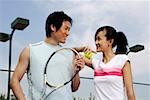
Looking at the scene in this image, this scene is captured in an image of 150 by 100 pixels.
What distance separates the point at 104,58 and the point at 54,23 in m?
0.49

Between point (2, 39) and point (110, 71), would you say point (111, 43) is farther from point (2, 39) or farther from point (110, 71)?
point (2, 39)

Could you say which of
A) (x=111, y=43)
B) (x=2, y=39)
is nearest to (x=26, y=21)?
(x=2, y=39)

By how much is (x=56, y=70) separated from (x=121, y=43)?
2.21 ft

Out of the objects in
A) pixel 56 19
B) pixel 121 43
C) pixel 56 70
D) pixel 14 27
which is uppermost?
pixel 14 27

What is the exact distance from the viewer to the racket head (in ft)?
8.22

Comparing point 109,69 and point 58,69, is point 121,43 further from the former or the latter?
point 58,69

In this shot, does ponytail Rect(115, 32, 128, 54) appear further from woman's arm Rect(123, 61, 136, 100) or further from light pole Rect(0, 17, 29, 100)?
light pole Rect(0, 17, 29, 100)

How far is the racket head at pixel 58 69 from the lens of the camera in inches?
98.7

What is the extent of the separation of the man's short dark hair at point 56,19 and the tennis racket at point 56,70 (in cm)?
14

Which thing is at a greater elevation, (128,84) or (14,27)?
(14,27)

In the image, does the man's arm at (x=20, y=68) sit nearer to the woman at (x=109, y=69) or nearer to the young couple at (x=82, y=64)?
the young couple at (x=82, y=64)

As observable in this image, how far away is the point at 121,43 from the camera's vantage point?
301 centimetres

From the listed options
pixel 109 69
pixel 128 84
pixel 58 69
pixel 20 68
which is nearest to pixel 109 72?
pixel 109 69

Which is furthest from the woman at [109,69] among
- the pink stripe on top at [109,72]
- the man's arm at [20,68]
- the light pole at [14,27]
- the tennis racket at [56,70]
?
the light pole at [14,27]
